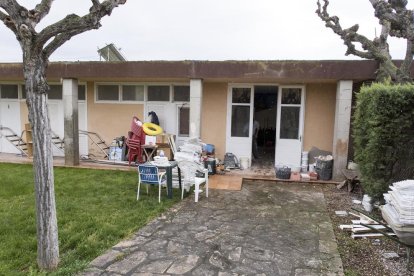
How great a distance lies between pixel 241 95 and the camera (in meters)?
9.89

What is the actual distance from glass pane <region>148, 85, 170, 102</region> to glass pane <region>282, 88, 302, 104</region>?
390 centimetres

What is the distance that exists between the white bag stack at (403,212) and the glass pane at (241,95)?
6294mm

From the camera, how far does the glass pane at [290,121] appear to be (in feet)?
31.0

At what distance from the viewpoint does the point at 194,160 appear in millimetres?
6672

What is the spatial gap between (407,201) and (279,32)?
1096 cm

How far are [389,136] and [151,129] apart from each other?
6.65 meters

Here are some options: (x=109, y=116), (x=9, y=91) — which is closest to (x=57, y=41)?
(x=109, y=116)

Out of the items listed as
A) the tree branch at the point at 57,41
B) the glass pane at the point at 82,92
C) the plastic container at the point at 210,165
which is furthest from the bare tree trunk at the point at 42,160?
the glass pane at the point at 82,92

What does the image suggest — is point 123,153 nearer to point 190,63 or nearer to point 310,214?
point 190,63

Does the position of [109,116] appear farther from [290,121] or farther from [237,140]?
[290,121]

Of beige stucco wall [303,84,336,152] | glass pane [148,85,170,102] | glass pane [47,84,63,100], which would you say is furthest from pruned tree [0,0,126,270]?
glass pane [47,84,63,100]

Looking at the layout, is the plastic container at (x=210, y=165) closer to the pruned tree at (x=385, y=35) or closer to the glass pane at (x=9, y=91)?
the pruned tree at (x=385, y=35)

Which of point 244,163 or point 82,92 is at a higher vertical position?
point 82,92

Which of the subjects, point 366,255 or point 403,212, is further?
point 366,255
